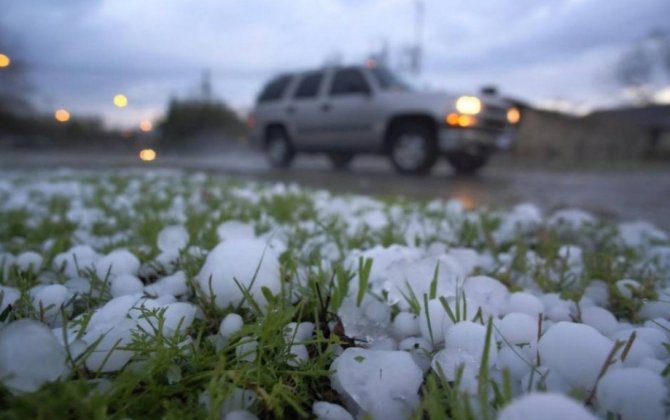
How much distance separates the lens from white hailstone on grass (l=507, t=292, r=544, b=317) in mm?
819

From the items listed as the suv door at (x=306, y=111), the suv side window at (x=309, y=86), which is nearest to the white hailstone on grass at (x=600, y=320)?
the suv door at (x=306, y=111)

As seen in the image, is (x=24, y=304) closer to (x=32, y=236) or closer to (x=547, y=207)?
(x=32, y=236)

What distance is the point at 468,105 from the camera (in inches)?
212

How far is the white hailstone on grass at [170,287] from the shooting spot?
2.85 ft

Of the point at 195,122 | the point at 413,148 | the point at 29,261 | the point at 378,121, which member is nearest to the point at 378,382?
the point at 29,261

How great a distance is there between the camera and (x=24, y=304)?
75 cm

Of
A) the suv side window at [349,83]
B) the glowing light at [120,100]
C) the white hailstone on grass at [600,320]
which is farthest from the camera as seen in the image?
the suv side window at [349,83]

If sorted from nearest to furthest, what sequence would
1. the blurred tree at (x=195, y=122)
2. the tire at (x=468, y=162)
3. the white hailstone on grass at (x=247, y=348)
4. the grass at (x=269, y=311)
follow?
the grass at (x=269, y=311), the white hailstone on grass at (x=247, y=348), the tire at (x=468, y=162), the blurred tree at (x=195, y=122)

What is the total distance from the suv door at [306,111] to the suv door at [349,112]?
0.53 feet

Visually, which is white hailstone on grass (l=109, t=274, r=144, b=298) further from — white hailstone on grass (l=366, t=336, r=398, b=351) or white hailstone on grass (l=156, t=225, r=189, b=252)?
white hailstone on grass (l=366, t=336, r=398, b=351)

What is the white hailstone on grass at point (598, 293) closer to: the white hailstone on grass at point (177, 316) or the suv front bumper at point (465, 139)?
the white hailstone on grass at point (177, 316)

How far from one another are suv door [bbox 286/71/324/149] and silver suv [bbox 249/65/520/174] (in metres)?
0.01

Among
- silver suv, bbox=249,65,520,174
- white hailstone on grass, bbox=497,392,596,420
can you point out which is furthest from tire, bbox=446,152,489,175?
white hailstone on grass, bbox=497,392,596,420

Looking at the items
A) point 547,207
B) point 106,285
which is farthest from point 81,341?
point 547,207
